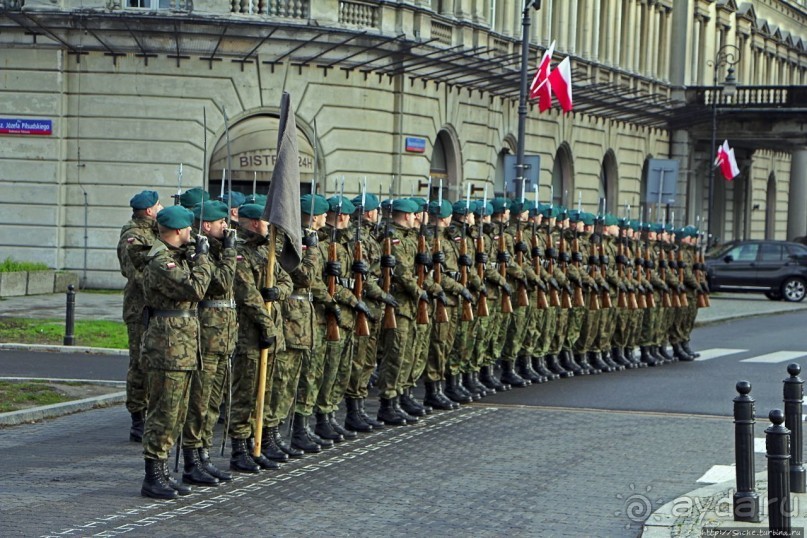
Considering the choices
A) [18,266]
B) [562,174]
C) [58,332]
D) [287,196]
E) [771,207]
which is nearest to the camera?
[287,196]

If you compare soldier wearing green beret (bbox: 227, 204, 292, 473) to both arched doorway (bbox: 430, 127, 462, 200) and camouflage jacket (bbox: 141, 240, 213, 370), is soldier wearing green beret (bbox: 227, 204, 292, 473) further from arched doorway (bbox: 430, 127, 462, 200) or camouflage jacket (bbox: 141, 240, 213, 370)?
arched doorway (bbox: 430, 127, 462, 200)

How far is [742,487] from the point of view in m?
9.30

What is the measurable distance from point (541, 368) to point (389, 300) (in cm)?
490

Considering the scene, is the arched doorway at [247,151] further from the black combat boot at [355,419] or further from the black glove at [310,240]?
the black glove at [310,240]

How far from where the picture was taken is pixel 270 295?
37.1 ft

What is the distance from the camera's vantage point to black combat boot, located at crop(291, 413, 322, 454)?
40.1ft

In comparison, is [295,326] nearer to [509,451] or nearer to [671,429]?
[509,451]

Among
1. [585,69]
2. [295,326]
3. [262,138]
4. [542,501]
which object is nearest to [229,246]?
[295,326]

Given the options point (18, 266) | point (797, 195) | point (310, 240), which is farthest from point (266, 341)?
point (797, 195)

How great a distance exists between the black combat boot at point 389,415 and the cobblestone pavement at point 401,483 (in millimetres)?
188

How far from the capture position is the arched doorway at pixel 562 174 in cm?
4409

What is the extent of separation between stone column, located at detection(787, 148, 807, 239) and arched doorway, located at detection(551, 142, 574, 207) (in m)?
19.6

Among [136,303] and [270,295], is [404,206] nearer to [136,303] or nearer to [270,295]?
[136,303]

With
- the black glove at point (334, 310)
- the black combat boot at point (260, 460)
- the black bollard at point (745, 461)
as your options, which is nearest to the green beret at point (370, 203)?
the black glove at point (334, 310)
